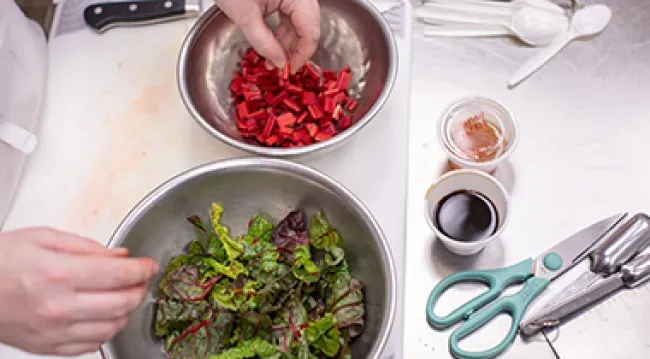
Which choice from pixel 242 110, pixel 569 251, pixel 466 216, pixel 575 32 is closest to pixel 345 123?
pixel 242 110

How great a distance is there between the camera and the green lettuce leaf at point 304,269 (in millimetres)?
1105

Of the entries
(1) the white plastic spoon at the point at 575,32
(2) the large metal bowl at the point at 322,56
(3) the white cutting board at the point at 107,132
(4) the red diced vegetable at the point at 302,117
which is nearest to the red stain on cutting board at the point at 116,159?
(3) the white cutting board at the point at 107,132

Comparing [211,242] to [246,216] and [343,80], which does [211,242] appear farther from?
[343,80]

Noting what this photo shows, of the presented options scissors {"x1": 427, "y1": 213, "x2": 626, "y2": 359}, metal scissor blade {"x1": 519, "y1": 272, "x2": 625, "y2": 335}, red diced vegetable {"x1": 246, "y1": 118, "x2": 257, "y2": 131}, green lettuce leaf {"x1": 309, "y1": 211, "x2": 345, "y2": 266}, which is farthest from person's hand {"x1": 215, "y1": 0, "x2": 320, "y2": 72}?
metal scissor blade {"x1": 519, "y1": 272, "x2": 625, "y2": 335}

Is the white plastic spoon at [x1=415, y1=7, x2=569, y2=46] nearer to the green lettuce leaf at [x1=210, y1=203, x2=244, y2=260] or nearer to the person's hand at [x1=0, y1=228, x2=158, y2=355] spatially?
the green lettuce leaf at [x1=210, y1=203, x2=244, y2=260]

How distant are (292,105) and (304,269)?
394 mm

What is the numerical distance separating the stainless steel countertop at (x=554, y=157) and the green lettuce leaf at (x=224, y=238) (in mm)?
373

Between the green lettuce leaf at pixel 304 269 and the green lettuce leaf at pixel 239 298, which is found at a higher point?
the green lettuce leaf at pixel 304 269

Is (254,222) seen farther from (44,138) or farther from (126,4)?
(126,4)

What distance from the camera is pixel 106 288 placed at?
0.81 metres

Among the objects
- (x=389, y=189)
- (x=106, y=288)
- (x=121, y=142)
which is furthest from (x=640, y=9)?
(x=106, y=288)

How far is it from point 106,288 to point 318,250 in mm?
465

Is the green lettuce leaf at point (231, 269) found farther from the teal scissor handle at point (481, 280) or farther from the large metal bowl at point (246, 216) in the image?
the teal scissor handle at point (481, 280)

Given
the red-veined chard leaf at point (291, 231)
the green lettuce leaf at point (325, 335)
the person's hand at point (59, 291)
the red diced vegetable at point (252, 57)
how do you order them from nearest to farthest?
the person's hand at point (59, 291) < the green lettuce leaf at point (325, 335) < the red-veined chard leaf at point (291, 231) < the red diced vegetable at point (252, 57)
